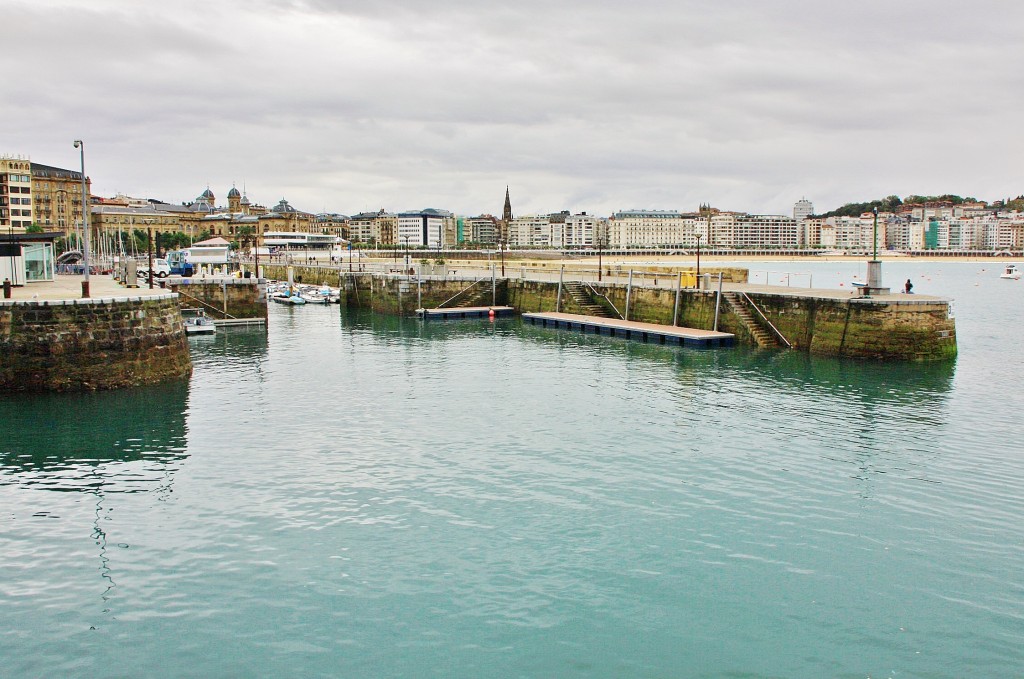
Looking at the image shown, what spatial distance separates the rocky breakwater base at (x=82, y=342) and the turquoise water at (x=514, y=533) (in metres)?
1.29

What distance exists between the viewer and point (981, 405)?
3008 cm

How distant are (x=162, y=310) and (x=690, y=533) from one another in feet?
83.0

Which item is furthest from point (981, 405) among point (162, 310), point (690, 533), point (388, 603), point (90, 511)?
point (162, 310)

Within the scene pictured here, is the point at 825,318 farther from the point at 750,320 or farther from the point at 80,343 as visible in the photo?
the point at 80,343

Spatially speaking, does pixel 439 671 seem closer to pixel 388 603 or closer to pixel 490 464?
pixel 388 603

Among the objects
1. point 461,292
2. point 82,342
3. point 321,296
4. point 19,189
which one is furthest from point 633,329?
point 19,189

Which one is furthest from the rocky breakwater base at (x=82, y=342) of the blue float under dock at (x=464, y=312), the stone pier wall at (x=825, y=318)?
the blue float under dock at (x=464, y=312)

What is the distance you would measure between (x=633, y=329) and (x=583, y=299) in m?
11.7

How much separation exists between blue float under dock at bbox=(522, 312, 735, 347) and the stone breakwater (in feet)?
86.5

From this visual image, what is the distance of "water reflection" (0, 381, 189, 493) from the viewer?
2123cm

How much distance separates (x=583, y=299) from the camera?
201ft

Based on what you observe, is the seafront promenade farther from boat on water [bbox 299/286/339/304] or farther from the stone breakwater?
boat on water [bbox 299/286/339/304]

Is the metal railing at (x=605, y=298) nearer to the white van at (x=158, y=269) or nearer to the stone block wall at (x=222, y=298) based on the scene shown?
the stone block wall at (x=222, y=298)

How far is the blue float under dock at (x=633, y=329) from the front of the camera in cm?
4622
